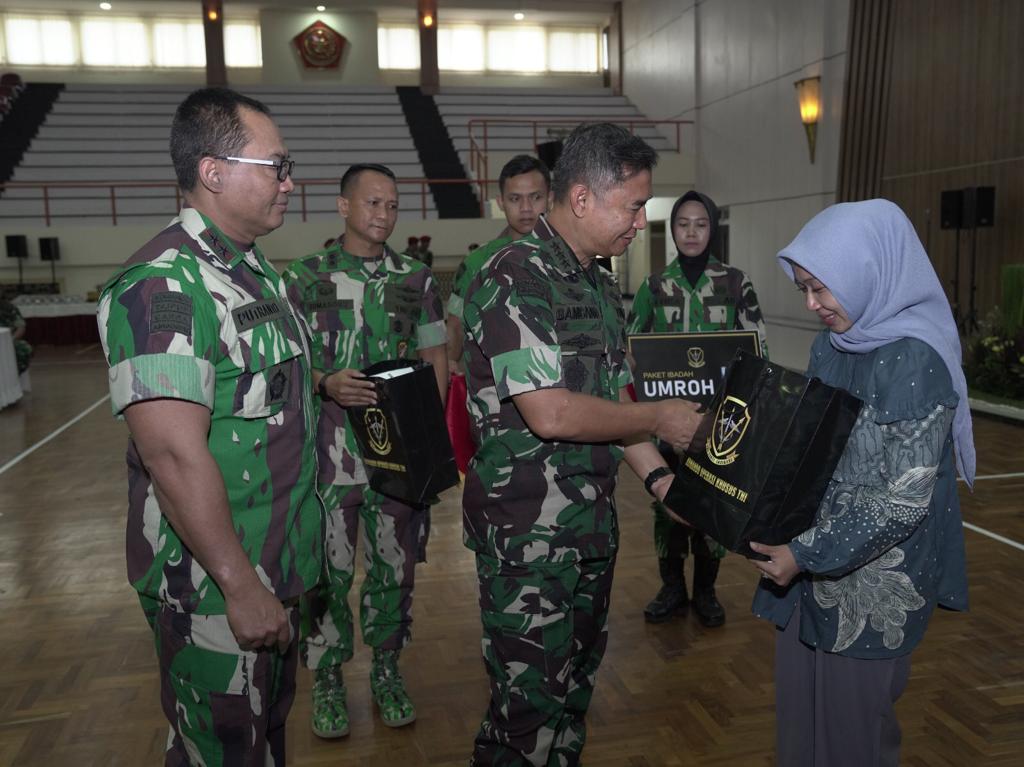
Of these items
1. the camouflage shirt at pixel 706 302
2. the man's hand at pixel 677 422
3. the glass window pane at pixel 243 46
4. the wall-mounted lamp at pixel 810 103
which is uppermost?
the glass window pane at pixel 243 46

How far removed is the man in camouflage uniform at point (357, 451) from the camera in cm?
280

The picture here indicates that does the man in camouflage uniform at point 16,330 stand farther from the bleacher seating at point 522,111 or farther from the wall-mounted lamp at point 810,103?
the bleacher seating at point 522,111

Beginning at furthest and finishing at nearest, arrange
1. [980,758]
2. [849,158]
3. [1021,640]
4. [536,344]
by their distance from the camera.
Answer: [849,158] < [1021,640] < [980,758] < [536,344]

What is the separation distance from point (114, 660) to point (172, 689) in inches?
72.2

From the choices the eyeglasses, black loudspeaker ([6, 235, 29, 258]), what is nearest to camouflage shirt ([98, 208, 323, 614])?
the eyeglasses

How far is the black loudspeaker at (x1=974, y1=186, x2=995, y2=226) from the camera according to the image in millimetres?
8320

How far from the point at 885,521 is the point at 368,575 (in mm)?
1816

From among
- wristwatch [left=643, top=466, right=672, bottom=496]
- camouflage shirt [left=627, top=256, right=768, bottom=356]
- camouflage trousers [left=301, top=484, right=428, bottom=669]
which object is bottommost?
camouflage trousers [left=301, top=484, right=428, bottom=669]

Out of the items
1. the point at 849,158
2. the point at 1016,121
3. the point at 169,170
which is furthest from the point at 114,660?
the point at 169,170

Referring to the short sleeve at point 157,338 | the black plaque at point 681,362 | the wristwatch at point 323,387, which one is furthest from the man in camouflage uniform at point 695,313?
the short sleeve at point 157,338

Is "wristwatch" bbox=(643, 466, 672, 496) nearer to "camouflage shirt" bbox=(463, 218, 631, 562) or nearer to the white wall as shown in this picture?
"camouflage shirt" bbox=(463, 218, 631, 562)

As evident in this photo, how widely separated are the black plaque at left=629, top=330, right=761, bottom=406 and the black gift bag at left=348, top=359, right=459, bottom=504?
0.96m

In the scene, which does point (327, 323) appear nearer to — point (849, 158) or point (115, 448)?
point (115, 448)

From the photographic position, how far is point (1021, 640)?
322 centimetres
